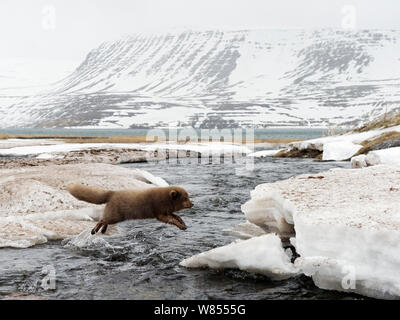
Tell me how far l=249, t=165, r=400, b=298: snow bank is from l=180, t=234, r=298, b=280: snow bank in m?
0.39

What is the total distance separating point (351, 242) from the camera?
27.2ft

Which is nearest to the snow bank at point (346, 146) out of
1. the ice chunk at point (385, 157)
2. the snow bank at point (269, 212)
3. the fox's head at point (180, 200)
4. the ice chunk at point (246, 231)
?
the ice chunk at point (385, 157)

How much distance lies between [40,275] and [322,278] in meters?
5.13

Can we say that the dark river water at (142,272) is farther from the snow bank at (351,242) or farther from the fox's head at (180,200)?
the fox's head at (180,200)

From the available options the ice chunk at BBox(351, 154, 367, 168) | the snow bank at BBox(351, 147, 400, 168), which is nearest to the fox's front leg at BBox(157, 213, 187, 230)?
the snow bank at BBox(351, 147, 400, 168)

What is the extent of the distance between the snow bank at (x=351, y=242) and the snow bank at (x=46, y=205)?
6.51m

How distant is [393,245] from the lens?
310 inches

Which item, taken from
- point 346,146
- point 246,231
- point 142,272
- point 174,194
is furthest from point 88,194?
point 346,146

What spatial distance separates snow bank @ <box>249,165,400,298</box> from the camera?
25.9ft

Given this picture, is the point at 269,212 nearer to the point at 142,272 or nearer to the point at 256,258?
the point at 256,258

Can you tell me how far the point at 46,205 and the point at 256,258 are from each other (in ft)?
27.2
